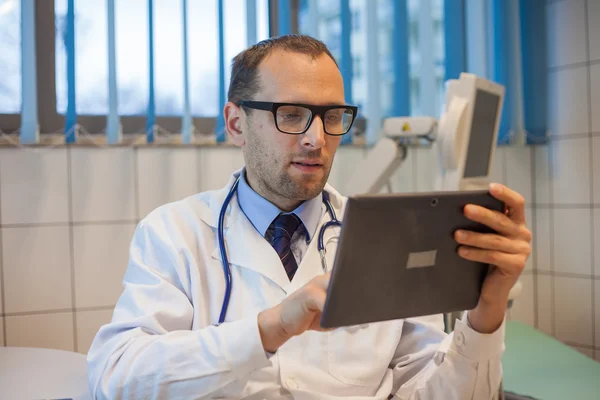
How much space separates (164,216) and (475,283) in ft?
2.37

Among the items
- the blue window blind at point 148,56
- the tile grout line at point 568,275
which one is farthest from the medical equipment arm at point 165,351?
the tile grout line at point 568,275

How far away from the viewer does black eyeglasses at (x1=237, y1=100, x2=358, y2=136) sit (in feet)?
4.07

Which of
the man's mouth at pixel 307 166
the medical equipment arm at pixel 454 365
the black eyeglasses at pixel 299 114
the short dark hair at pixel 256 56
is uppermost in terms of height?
the short dark hair at pixel 256 56

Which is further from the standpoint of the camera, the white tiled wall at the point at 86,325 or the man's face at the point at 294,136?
the white tiled wall at the point at 86,325

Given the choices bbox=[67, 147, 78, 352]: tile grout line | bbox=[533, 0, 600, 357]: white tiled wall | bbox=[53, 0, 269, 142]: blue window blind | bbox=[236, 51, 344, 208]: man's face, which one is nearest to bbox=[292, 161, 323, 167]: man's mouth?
bbox=[236, 51, 344, 208]: man's face

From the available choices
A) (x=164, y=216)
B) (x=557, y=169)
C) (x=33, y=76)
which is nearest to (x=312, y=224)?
(x=164, y=216)

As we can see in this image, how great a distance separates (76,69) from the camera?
1938mm

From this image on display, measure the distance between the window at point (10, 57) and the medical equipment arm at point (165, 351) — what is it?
1.02 m

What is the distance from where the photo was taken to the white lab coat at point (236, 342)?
1.04 metres

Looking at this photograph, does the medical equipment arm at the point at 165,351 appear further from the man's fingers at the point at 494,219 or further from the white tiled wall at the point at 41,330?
the white tiled wall at the point at 41,330

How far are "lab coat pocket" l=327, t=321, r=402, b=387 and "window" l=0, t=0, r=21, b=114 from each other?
1331 mm

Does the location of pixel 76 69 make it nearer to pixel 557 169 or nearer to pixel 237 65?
pixel 237 65

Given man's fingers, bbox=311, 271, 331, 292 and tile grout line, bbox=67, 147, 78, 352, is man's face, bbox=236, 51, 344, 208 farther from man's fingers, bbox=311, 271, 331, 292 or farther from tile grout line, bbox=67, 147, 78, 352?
tile grout line, bbox=67, 147, 78, 352

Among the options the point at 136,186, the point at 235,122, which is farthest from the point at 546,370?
the point at 136,186
